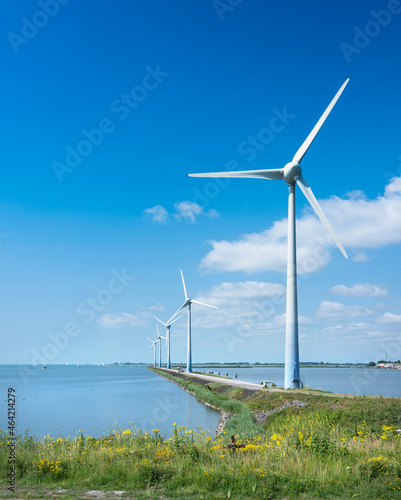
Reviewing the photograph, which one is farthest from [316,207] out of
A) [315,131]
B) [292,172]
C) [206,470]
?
[206,470]

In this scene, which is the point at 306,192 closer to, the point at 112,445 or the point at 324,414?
the point at 324,414

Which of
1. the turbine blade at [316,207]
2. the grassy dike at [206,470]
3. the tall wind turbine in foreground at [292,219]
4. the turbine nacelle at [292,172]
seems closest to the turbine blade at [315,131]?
the tall wind turbine in foreground at [292,219]

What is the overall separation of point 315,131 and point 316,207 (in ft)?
28.1

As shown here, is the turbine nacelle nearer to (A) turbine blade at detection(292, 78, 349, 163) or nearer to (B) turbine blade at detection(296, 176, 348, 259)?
(B) turbine blade at detection(296, 176, 348, 259)

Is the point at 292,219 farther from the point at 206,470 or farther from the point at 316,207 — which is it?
the point at 206,470

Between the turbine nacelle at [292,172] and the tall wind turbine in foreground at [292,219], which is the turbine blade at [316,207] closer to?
the tall wind turbine in foreground at [292,219]

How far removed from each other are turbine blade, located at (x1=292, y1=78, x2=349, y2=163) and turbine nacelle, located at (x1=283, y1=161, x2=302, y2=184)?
0.94 meters

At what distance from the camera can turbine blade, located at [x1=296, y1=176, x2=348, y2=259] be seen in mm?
34341

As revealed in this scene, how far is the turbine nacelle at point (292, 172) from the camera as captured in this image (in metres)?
42.2

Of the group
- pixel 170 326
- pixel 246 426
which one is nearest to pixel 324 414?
pixel 246 426

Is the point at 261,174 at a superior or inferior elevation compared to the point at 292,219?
superior

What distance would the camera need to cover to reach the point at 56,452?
14.1 meters

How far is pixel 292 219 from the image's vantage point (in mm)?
41188

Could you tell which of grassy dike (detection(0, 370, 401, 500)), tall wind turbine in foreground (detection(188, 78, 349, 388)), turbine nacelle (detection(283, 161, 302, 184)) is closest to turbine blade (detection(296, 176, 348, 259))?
tall wind turbine in foreground (detection(188, 78, 349, 388))
